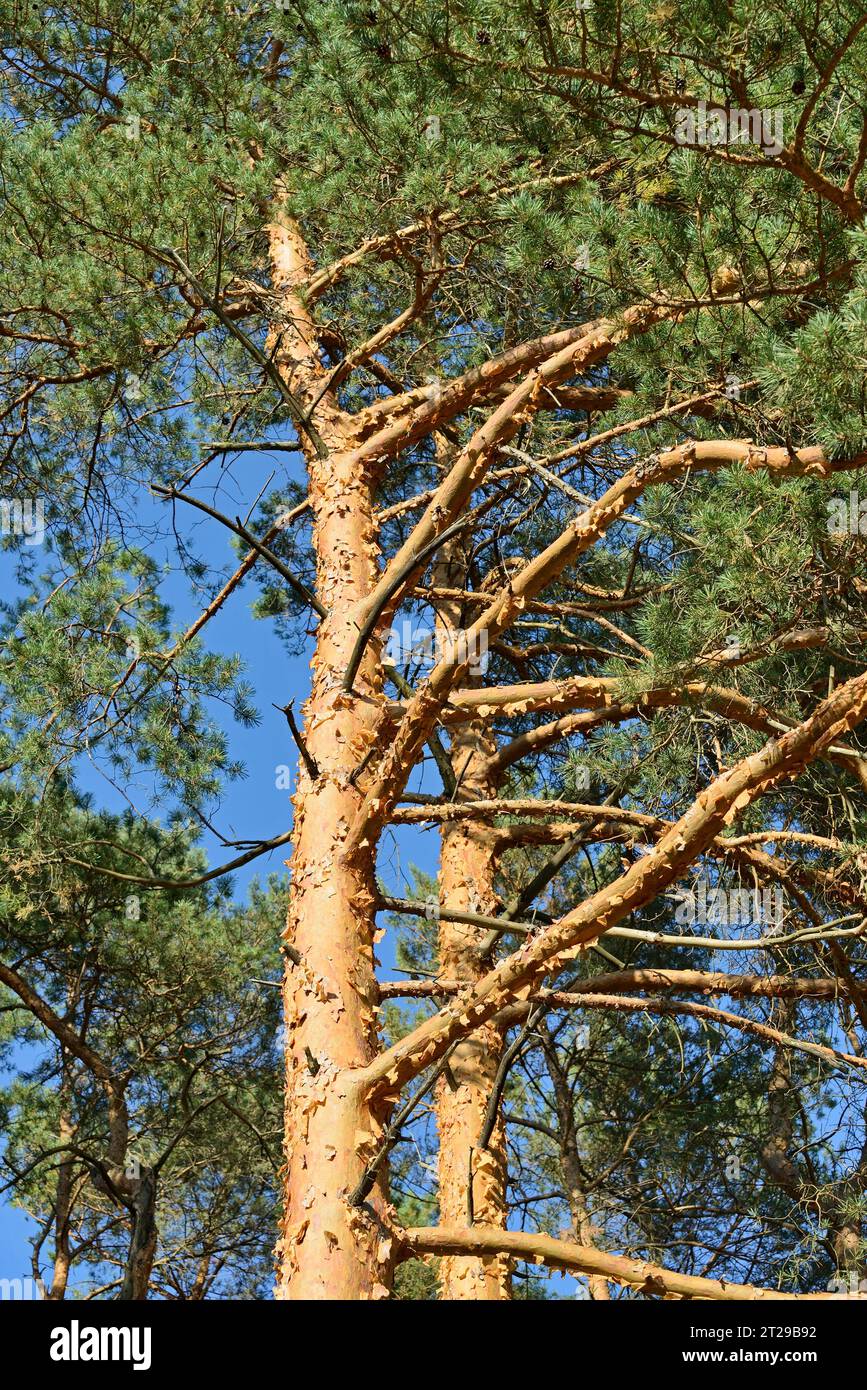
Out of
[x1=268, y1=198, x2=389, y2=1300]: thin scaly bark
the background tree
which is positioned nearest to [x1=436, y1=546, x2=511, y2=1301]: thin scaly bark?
the background tree

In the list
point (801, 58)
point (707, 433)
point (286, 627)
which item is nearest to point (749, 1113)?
point (286, 627)

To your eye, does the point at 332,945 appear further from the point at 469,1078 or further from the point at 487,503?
the point at 487,503

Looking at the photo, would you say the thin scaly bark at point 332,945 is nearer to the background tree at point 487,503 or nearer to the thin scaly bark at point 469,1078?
the background tree at point 487,503

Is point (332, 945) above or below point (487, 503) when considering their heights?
below

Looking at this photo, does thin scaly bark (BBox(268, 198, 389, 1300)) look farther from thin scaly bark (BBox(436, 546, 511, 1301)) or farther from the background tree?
thin scaly bark (BBox(436, 546, 511, 1301))

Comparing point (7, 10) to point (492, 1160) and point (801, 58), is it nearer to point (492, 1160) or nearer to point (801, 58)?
point (801, 58)

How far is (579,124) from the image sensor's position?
4805mm

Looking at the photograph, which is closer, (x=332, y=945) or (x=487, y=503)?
(x=332, y=945)

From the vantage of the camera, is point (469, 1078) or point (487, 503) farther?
point (487, 503)

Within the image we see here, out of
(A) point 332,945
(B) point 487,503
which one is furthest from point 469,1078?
(B) point 487,503

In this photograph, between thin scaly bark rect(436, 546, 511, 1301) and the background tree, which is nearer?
the background tree

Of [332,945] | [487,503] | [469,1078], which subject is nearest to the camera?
[332,945]

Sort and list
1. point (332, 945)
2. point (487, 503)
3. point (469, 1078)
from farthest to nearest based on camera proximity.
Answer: point (487, 503) → point (469, 1078) → point (332, 945)

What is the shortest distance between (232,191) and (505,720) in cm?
385
